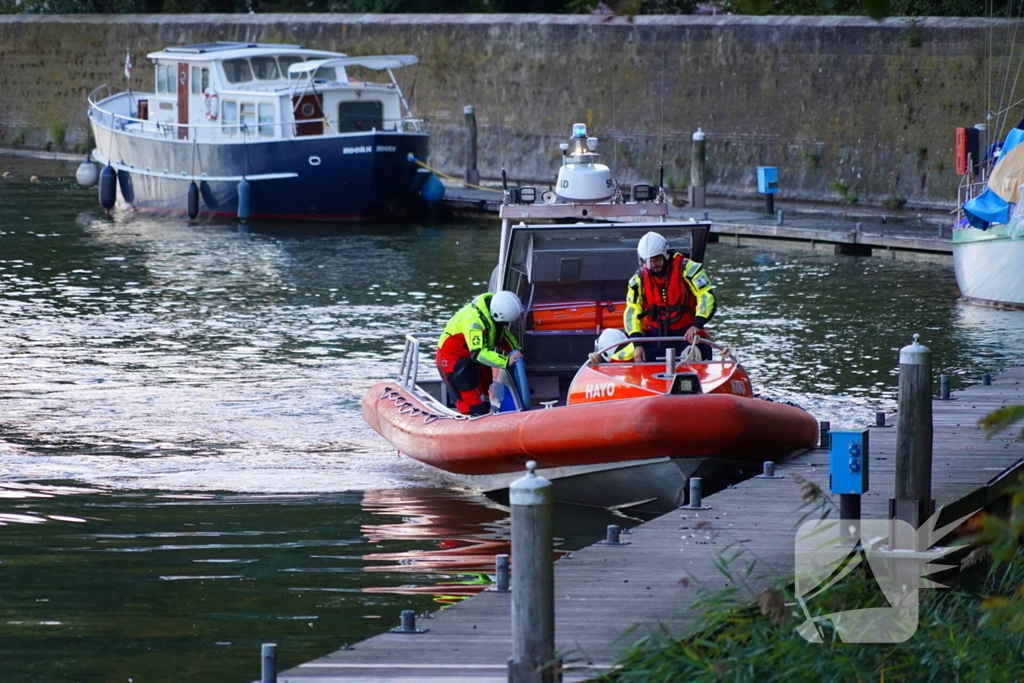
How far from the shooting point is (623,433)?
8.71 m

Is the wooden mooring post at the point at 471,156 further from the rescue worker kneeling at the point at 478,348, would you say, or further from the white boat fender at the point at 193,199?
the rescue worker kneeling at the point at 478,348

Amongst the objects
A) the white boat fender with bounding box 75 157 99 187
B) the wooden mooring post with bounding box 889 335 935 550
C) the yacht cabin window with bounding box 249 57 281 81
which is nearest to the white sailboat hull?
the wooden mooring post with bounding box 889 335 935 550

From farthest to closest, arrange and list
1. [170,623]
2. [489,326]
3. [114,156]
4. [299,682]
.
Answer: [114,156]
[489,326]
[170,623]
[299,682]

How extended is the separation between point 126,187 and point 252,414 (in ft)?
55.2

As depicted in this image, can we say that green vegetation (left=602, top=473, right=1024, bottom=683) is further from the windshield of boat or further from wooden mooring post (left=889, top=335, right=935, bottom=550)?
the windshield of boat

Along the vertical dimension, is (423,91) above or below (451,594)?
above

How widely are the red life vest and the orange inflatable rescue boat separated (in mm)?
307

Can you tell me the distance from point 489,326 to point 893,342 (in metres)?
6.85

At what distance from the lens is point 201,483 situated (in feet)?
34.6

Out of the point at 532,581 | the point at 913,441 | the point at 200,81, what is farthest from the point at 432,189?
the point at 532,581

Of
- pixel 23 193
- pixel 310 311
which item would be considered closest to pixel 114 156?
pixel 23 193

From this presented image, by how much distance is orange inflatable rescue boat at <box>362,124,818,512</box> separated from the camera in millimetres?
8766

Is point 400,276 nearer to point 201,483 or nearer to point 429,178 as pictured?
point 429,178

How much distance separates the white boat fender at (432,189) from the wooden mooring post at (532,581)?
812 inches
